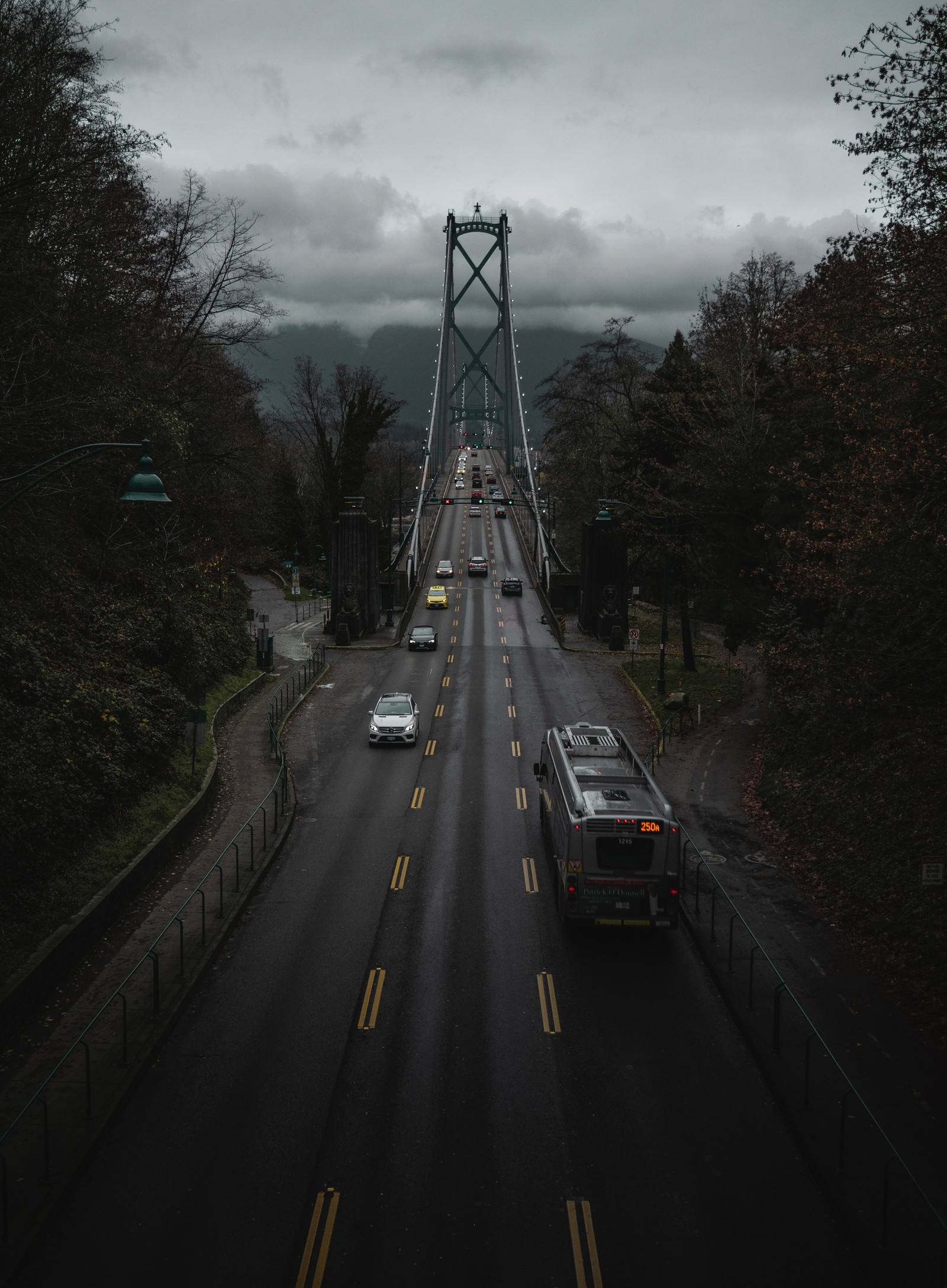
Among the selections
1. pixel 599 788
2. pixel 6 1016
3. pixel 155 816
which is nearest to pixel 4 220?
pixel 155 816

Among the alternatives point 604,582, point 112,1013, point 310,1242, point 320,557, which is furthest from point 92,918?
point 320,557

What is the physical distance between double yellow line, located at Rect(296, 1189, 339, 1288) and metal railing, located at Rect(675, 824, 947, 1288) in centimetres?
525

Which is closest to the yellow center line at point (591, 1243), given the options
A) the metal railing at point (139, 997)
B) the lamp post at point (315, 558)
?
the metal railing at point (139, 997)

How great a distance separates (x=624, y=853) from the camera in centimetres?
1554

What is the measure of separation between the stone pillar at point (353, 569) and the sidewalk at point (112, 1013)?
29.5 m

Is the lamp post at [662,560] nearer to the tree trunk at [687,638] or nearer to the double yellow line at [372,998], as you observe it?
the tree trunk at [687,638]

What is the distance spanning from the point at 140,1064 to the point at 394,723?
60.8ft

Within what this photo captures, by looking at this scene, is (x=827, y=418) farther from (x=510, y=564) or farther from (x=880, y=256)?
(x=510, y=564)

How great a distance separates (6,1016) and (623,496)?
39.8 metres

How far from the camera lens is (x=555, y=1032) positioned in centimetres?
1310

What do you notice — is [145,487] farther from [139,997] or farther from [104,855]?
[104,855]

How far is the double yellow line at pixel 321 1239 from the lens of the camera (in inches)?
332

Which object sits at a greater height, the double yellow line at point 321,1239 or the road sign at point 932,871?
the road sign at point 932,871

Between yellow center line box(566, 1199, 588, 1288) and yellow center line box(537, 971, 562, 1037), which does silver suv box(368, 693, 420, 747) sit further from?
yellow center line box(566, 1199, 588, 1288)
